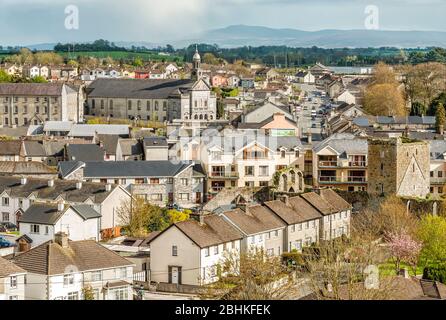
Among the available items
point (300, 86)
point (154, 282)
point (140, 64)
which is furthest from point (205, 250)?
point (140, 64)

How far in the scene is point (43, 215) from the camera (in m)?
17.7

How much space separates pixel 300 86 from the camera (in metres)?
70.1

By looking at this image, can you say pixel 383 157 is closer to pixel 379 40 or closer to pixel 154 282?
pixel 379 40

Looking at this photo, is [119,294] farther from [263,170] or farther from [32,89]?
[32,89]

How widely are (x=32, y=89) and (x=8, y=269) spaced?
32538 mm

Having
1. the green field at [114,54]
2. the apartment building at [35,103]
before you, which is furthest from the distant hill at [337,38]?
the green field at [114,54]

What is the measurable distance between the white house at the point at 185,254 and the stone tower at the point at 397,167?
688 centimetres

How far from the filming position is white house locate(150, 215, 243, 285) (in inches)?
583

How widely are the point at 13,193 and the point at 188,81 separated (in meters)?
26.0

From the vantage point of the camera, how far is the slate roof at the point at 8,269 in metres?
12.0

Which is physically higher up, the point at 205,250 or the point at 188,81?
the point at 188,81

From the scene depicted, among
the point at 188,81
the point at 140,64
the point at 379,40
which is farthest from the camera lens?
the point at 140,64

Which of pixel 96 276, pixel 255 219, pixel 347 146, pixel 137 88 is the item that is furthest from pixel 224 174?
pixel 137 88

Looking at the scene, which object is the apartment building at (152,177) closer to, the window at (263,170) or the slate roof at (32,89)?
the window at (263,170)
